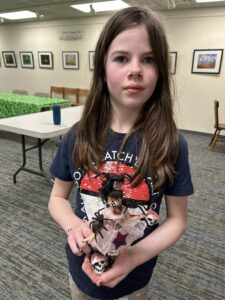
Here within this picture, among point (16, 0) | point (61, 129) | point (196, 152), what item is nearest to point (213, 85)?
point (196, 152)

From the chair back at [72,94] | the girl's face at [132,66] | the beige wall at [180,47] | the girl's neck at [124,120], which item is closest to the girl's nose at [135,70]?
the girl's face at [132,66]

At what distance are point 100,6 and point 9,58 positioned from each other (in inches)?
158

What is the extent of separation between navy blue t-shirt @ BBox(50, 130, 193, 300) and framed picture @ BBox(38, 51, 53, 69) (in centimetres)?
622

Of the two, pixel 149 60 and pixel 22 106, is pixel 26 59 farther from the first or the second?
pixel 149 60

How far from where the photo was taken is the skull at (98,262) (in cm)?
48

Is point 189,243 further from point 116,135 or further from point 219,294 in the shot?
point 116,135

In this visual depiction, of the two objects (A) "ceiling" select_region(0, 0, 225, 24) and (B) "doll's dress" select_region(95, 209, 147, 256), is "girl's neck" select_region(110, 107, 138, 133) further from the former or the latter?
(A) "ceiling" select_region(0, 0, 225, 24)

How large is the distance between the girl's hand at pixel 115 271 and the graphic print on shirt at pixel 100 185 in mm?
109

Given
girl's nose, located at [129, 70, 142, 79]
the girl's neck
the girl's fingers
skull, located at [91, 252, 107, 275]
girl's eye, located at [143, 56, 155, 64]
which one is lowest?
the girl's fingers

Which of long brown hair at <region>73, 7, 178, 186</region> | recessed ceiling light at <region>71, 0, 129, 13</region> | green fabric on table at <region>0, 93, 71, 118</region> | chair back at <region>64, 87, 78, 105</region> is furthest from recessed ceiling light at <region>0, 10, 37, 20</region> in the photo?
long brown hair at <region>73, 7, 178, 186</region>

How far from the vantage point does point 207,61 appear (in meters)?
4.52

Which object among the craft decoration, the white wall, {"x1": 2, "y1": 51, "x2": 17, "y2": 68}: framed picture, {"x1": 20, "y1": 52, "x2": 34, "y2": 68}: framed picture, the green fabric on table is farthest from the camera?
{"x1": 2, "y1": 51, "x2": 17, "y2": 68}: framed picture

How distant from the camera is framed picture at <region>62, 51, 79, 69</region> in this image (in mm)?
5855

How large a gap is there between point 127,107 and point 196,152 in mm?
3475
